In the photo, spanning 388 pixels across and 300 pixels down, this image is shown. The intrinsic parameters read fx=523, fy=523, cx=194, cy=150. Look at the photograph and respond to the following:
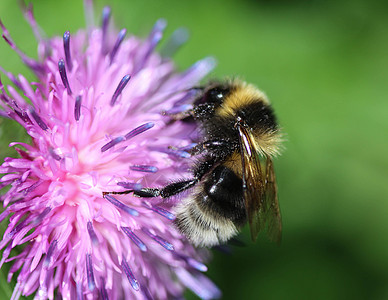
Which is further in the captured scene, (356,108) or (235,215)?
(356,108)

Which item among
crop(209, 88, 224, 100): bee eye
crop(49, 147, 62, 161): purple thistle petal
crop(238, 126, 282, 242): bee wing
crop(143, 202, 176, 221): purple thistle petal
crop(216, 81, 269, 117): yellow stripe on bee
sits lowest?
crop(238, 126, 282, 242): bee wing

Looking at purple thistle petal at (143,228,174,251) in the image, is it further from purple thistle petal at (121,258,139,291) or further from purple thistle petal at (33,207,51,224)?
purple thistle petal at (33,207,51,224)

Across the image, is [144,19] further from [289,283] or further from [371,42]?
[289,283]

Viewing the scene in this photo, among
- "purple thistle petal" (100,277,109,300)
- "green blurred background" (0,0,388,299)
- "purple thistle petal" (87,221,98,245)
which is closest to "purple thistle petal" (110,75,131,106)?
"purple thistle petal" (87,221,98,245)

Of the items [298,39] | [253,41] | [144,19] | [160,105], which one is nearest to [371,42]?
[298,39]

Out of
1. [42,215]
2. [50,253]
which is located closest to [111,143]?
[42,215]
